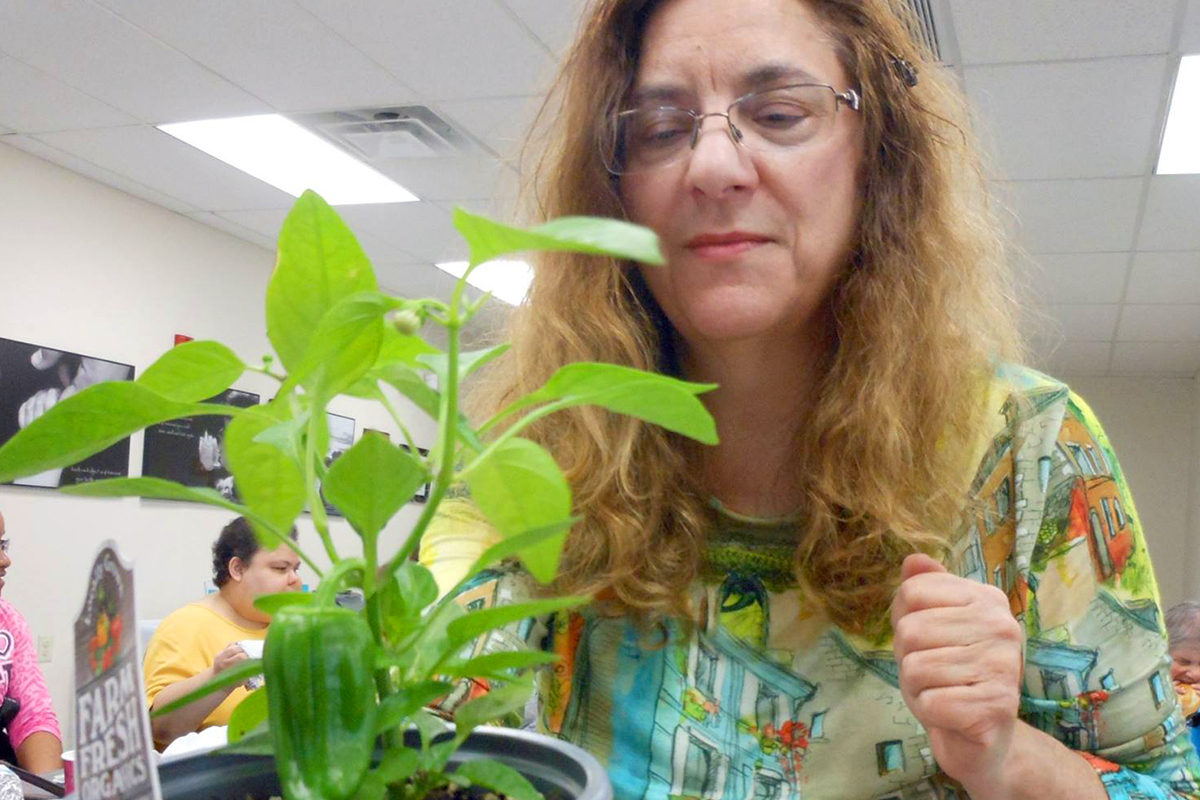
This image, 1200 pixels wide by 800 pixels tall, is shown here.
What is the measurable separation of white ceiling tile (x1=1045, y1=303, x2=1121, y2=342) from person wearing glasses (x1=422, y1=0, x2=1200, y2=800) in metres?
5.17

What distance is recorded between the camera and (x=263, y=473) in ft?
1.28

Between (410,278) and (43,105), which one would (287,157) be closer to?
(43,105)

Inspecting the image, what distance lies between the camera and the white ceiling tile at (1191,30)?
257cm

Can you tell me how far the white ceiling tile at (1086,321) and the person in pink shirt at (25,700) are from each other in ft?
16.4

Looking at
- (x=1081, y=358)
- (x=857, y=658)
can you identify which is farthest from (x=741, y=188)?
(x=1081, y=358)

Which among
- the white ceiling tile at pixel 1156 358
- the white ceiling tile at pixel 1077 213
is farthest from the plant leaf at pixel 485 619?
the white ceiling tile at pixel 1156 358

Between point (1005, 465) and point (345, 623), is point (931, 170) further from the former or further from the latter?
point (345, 623)

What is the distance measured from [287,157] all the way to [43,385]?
1274 mm

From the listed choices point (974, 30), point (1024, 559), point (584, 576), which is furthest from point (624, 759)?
point (974, 30)

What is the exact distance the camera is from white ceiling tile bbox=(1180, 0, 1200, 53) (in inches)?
101

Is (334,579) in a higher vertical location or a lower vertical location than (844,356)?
lower

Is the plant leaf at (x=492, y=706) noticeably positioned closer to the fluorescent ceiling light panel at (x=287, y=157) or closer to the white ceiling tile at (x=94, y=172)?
the fluorescent ceiling light panel at (x=287, y=157)

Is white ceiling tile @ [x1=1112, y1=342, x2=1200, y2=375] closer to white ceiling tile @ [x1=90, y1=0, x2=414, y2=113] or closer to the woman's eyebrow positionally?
white ceiling tile @ [x1=90, y1=0, x2=414, y2=113]

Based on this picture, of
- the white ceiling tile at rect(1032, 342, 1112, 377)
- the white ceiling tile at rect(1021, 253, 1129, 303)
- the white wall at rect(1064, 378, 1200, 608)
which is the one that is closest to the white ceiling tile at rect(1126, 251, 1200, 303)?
the white ceiling tile at rect(1021, 253, 1129, 303)
